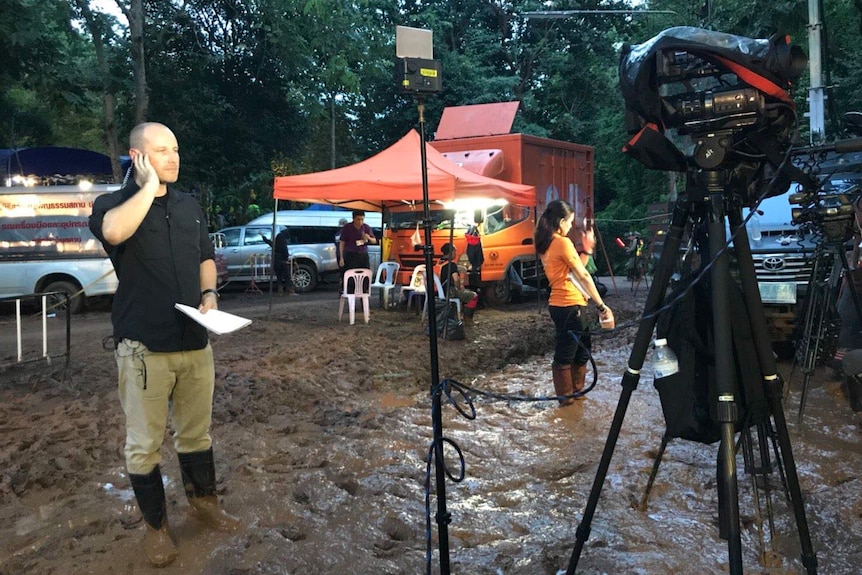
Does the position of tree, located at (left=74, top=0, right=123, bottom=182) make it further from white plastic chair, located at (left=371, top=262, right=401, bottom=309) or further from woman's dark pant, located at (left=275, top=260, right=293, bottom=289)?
white plastic chair, located at (left=371, top=262, right=401, bottom=309)

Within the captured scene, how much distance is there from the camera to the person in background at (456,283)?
9930 millimetres

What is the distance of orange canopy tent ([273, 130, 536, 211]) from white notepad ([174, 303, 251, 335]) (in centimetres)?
673

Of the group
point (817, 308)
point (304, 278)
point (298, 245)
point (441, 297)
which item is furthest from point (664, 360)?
point (298, 245)

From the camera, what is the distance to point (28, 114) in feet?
78.4

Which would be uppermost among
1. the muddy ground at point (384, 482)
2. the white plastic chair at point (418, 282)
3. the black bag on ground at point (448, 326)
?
the white plastic chair at point (418, 282)

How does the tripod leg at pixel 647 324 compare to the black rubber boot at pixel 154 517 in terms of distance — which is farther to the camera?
the black rubber boot at pixel 154 517

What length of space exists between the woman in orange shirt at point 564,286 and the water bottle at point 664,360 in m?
3.24

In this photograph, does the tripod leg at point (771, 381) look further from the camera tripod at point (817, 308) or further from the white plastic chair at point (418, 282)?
the white plastic chair at point (418, 282)

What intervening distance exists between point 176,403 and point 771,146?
2.84 meters

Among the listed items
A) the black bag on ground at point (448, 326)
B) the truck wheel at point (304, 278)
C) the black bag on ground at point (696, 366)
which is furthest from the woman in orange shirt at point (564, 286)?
the truck wheel at point (304, 278)

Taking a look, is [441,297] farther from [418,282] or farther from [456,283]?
[418,282]

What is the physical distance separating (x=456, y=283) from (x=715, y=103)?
25.8 feet

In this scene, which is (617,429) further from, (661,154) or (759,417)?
(661,154)

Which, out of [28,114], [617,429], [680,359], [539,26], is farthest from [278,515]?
[539,26]
